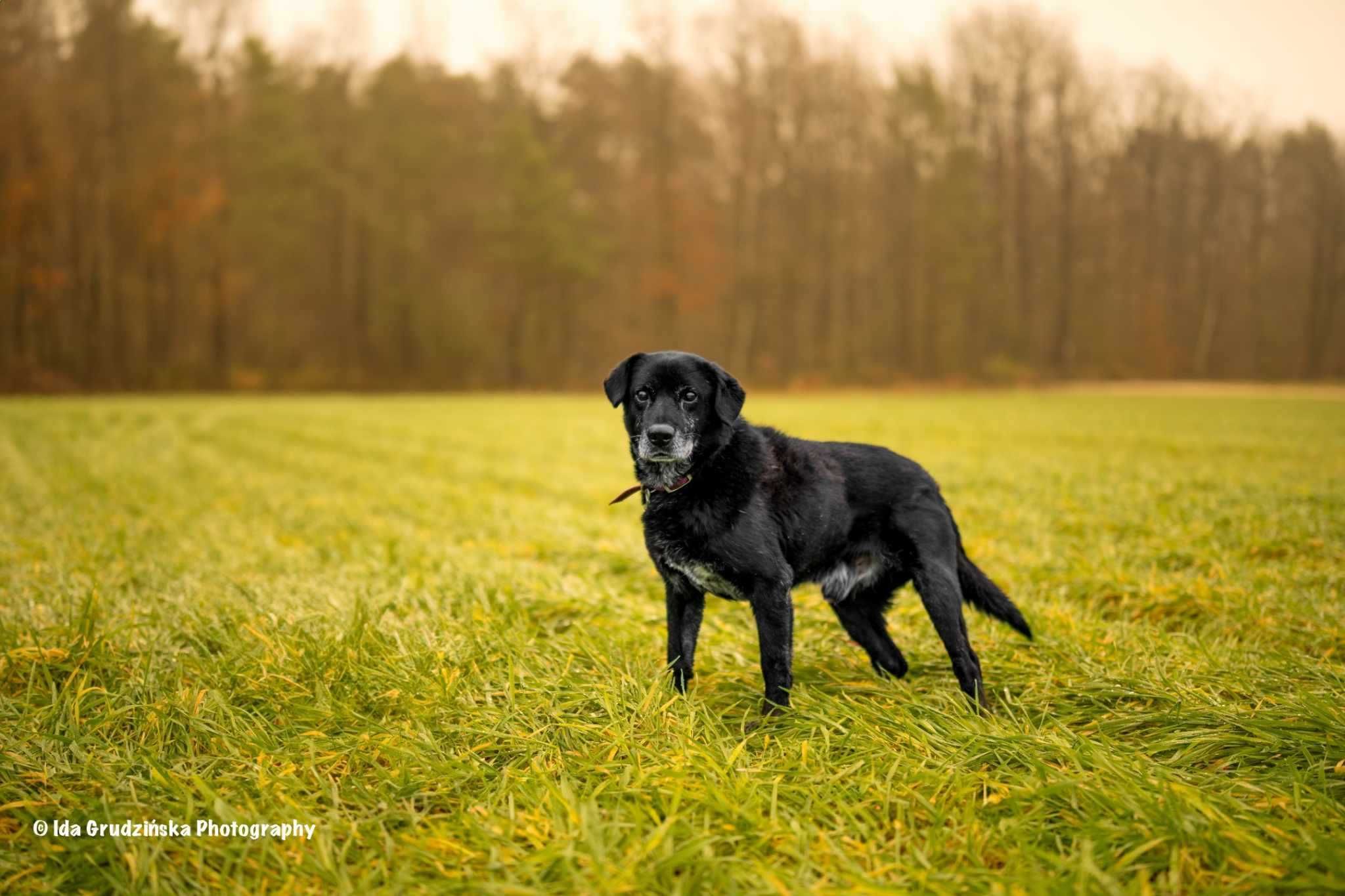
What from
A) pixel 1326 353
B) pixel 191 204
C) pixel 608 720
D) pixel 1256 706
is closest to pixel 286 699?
pixel 608 720

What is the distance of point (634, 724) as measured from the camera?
10.3 ft

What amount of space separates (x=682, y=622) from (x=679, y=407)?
0.97 meters

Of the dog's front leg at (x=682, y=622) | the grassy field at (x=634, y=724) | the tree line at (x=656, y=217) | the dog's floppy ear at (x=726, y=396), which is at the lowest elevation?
the grassy field at (x=634, y=724)

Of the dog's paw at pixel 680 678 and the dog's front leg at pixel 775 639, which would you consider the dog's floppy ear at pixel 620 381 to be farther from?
the dog's paw at pixel 680 678

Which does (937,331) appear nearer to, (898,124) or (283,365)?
(898,124)

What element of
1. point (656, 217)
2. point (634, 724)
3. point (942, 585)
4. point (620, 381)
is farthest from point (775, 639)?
point (656, 217)

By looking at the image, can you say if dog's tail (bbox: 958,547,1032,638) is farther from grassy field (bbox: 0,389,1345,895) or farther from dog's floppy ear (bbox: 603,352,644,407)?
dog's floppy ear (bbox: 603,352,644,407)

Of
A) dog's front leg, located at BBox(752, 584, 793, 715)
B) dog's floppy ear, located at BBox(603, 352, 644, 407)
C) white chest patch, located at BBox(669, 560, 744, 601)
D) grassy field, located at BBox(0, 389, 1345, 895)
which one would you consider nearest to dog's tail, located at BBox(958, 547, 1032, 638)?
grassy field, located at BBox(0, 389, 1345, 895)

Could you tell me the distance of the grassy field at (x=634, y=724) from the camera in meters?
2.36

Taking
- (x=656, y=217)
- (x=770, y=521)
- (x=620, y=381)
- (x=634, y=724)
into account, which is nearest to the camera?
(x=634, y=724)

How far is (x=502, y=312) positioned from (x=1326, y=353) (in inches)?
1912

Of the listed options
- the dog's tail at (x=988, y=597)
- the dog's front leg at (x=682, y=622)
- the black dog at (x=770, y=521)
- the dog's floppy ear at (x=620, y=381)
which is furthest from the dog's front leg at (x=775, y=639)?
the dog's floppy ear at (x=620, y=381)

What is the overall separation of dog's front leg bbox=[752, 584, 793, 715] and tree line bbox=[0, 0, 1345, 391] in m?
37.9

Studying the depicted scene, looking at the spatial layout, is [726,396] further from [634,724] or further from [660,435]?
[634,724]
